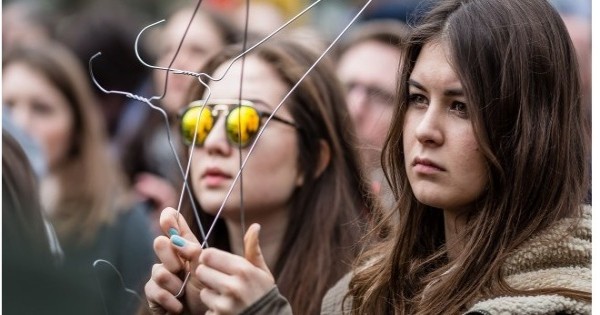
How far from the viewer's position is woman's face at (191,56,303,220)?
234 centimetres

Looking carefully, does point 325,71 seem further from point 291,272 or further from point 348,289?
point 348,289

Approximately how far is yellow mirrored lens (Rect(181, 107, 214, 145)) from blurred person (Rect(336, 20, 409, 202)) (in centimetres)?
44

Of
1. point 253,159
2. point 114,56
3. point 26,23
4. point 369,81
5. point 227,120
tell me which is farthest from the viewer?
point 26,23

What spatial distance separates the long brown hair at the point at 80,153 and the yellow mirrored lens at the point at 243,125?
819 mm

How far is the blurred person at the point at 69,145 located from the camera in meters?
3.01

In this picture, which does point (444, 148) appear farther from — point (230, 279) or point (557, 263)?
point (230, 279)

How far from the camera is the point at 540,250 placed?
1.74 m

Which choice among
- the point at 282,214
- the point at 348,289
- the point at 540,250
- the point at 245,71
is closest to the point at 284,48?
the point at 245,71

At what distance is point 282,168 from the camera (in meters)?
2.51

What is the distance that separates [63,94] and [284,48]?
3.08 ft

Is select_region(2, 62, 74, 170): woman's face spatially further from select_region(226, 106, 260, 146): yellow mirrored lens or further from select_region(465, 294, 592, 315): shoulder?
select_region(465, 294, 592, 315): shoulder

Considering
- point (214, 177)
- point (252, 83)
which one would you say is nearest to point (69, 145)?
point (252, 83)

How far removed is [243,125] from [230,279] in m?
0.67

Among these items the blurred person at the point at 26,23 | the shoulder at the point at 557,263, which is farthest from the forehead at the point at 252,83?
the blurred person at the point at 26,23
